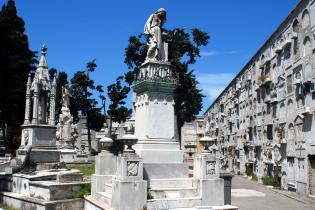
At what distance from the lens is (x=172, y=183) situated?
35.1ft

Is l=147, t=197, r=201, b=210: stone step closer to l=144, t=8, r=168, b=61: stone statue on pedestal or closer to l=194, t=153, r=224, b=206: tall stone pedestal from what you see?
l=194, t=153, r=224, b=206: tall stone pedestal

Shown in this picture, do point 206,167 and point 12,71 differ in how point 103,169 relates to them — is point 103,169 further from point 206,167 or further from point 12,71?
point 12,71

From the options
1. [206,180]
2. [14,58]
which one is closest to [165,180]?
[206,180]

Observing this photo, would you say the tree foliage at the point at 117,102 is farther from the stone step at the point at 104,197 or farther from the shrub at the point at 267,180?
the stone step at the point at 104,197

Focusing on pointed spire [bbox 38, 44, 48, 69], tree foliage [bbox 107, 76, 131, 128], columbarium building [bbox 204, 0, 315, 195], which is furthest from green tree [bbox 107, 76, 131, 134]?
pointed spire [bbox 38, 44, 48, 69]

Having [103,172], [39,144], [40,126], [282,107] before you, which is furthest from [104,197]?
[282,107]

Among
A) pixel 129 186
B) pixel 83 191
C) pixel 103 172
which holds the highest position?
pixel 103 172

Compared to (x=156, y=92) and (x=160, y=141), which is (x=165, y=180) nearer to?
(x=160, y=141)

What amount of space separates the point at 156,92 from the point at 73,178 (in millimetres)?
4346

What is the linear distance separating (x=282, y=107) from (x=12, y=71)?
24.0 metres

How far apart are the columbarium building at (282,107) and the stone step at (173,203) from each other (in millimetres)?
15937

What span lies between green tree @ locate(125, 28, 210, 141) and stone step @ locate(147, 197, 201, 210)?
24325 millimetres

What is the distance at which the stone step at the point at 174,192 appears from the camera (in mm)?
10086

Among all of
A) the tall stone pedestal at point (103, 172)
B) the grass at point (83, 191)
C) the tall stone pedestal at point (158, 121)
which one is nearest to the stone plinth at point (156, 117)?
the tall stone pedestal at point (158, 121)
